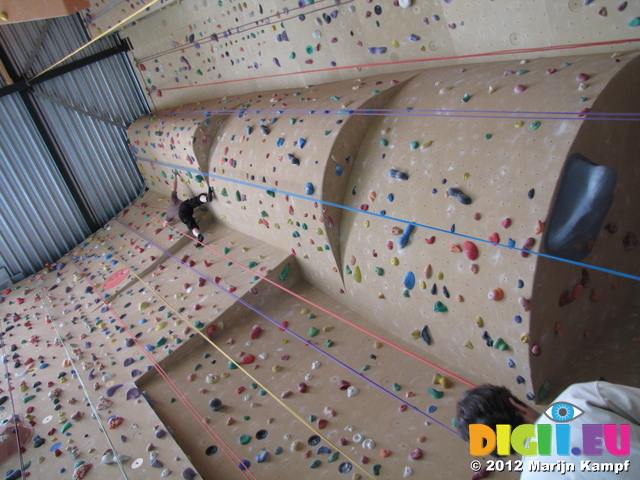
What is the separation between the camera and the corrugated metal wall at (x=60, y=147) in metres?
5.42

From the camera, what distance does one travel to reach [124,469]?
254 cm

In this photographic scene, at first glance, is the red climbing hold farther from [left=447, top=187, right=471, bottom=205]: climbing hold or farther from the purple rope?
[left=447, top=187, right=471, bottom=205]: climbing hold

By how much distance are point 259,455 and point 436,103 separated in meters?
2.03

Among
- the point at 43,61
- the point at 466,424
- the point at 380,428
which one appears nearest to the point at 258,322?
the point at 380,428

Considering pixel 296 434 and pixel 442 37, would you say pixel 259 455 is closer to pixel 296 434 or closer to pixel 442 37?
pixel 296 434

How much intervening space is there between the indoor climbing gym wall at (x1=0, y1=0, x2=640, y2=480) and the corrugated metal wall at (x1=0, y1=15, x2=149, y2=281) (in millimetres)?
1519

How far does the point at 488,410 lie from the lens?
56.8 inches

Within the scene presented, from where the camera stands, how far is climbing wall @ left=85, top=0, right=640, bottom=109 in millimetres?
2189

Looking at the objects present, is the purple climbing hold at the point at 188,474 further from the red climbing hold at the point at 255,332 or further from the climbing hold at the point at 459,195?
the climbing hold at the point at 459,195

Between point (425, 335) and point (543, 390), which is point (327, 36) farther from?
point (543, 390)

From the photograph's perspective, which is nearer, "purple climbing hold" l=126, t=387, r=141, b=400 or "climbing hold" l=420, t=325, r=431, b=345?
"climbing hold" l=420, t=325, r=431, b=345

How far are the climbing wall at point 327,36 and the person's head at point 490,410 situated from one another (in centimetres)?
157

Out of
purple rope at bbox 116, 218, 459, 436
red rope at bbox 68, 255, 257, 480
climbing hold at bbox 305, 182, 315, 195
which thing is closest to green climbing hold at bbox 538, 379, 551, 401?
purple rope at bbox 116, 218, 459, 436

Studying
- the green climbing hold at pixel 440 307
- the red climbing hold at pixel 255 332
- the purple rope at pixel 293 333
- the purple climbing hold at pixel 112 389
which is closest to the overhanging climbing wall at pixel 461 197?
the green climbing hold at pixel 440 307
